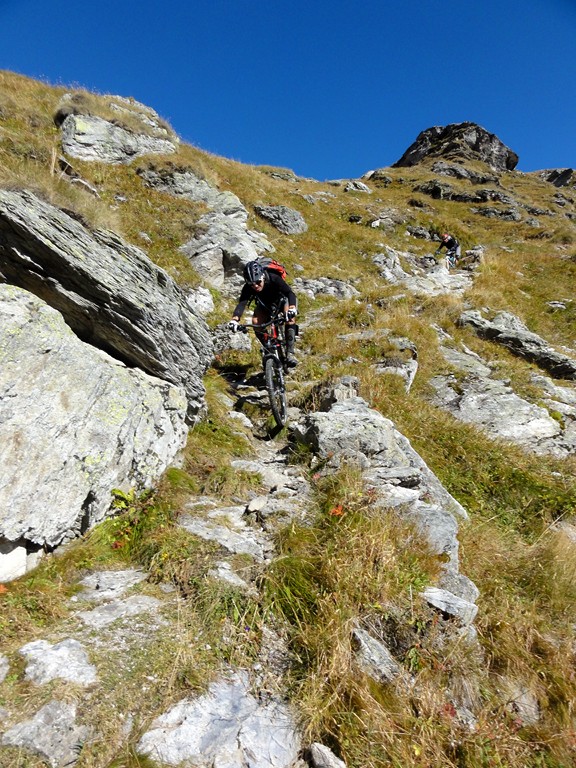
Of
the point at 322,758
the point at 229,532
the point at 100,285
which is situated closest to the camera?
the point at 322,758

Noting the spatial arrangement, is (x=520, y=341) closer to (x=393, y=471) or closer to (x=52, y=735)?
(x=393, y=471)

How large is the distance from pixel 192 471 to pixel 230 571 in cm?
207

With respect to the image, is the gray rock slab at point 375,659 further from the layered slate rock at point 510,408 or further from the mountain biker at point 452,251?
the mountain biker at point 452,251

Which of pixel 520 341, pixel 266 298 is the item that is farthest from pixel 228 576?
pixel 520 341

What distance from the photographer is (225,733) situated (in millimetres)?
2561

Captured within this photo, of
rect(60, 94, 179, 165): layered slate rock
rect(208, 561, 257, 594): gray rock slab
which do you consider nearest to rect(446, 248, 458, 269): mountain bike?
rect(60, 94, 179, 165): layered slate rock

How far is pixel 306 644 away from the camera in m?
3.12

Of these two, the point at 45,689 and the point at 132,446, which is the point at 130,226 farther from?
the point at 45,689

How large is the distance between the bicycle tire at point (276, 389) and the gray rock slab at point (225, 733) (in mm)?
4945

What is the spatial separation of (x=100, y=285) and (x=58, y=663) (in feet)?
13.8

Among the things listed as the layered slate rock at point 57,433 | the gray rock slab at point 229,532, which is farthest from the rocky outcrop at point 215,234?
the gray rock slab at point 229,532

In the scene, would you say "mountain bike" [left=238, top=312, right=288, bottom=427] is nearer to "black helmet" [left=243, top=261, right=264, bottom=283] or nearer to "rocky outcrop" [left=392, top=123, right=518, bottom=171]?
"black helmet" [left=243, top=261, right=264, bottom=283]

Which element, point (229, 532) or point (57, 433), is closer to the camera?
point (57, 433)

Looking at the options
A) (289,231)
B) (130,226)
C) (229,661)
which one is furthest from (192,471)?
(289,231)
